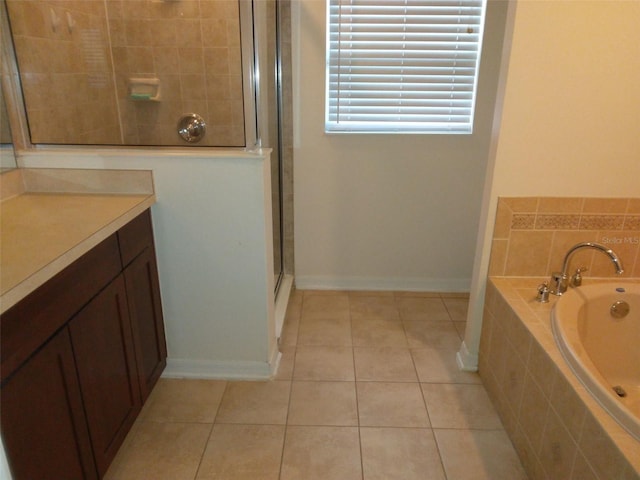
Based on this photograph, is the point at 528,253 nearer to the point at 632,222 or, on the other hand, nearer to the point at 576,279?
the point at 576,279

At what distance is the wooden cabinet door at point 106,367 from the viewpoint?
1366 mm

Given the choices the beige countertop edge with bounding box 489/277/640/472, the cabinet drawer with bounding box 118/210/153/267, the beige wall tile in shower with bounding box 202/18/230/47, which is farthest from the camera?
the beige wall tile in shower with bounding box 202/18/230/47

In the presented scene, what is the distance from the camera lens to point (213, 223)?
1926 millimetres

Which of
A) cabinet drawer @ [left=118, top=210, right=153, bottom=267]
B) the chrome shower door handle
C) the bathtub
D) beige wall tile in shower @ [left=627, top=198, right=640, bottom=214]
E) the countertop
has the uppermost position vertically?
the chrome shower door handle

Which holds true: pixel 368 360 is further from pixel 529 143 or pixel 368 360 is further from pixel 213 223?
pixel 529 143

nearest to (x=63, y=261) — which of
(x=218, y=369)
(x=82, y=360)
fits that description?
(x=82, y=360)

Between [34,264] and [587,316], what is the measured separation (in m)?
1.95

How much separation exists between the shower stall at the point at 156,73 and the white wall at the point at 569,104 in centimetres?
105

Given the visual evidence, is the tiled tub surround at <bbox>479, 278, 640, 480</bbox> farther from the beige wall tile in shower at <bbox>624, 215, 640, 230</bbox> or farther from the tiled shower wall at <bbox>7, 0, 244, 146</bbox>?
the tiled shower wall at <bbox>7, 0, 244, 146</bbox>

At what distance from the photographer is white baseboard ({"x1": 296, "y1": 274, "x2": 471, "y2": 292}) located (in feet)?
10.1

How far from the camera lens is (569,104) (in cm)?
180

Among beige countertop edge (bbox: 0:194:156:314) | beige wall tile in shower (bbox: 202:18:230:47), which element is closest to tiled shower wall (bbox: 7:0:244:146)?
beige wall tile in shower (bbox: 202:18:230:47)

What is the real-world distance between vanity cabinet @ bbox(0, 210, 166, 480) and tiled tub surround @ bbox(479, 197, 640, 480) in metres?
1.44

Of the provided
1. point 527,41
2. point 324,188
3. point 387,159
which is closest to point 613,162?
point 527,41
